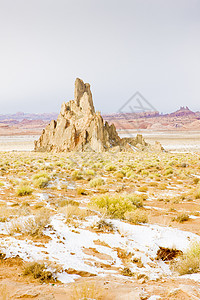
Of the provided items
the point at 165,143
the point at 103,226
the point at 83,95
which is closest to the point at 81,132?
the point at 83,95

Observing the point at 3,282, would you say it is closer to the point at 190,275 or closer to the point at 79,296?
the point at 79,296

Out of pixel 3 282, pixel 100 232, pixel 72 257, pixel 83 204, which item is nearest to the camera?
pixel 3 282

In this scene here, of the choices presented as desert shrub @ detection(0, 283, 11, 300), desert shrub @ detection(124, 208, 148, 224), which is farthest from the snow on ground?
desert shrub @ detection(0, 283, 11, 300)

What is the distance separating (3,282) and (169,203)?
7663 millimetres

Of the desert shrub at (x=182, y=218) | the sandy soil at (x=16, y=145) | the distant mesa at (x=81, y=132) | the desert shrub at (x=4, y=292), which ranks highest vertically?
the distant mesa at (x=81, y=132)

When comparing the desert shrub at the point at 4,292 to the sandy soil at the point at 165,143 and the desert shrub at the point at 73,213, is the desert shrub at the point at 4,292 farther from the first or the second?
the sandy soil at the point at 165,143

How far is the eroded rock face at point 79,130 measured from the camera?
119 ft

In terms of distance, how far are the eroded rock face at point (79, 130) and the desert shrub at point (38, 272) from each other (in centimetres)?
3101

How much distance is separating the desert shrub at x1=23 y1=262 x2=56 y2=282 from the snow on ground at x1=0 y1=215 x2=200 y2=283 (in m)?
0.17

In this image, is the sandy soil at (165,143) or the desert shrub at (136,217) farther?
the sandy soil at (165,143)

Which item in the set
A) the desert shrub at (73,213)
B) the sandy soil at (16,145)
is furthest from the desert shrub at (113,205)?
the sandy soil at (16,145)

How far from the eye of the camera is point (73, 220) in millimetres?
5668

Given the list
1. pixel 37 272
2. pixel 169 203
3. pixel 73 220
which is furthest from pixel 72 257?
pixel 169 203

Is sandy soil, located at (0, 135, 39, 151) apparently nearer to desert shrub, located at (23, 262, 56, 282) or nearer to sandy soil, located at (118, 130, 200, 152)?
sandy soil, located at (118, 130, 200, 152)
